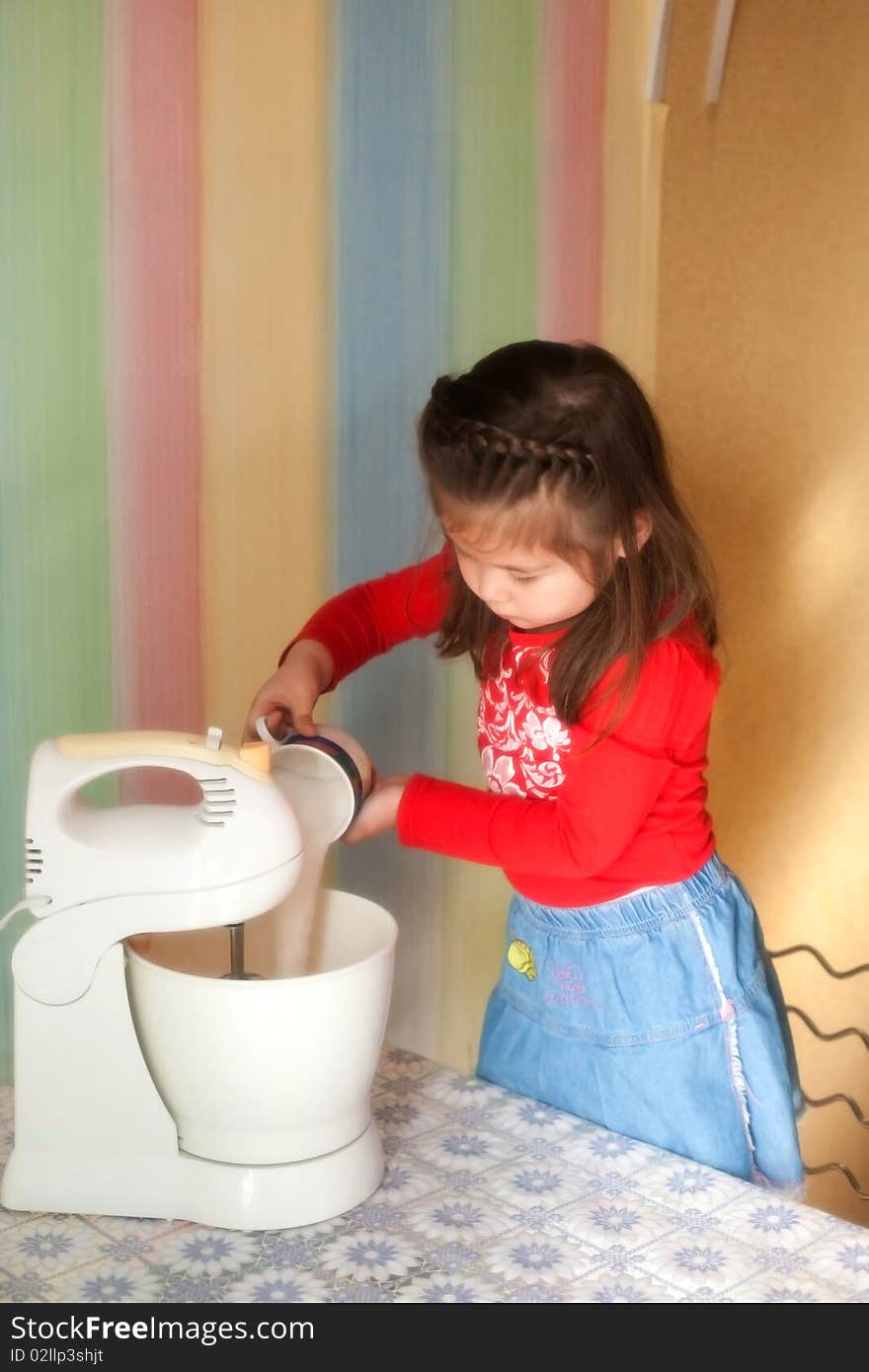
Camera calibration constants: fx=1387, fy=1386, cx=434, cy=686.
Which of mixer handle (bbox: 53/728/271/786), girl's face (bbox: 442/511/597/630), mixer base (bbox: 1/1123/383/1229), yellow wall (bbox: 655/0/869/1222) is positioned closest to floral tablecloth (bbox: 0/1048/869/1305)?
mixer base (bbox: 1/1123/383/1229)

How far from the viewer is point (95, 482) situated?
115cm

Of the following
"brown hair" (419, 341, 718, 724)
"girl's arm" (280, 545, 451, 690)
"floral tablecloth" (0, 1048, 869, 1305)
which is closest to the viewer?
"floral tablecloth" (0, 1048, 869, 1305)

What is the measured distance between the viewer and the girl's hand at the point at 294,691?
1.08 meters

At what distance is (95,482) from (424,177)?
0.49m

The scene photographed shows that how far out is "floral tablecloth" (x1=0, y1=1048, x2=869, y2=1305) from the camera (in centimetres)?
81

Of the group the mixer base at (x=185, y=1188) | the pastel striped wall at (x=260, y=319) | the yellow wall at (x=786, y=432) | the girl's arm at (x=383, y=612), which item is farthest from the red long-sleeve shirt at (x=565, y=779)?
the yellow wall at (x=786, y=432)

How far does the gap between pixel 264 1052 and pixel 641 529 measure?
0.48 meters

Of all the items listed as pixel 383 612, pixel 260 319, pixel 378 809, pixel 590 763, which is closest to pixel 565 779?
pixel 590 763

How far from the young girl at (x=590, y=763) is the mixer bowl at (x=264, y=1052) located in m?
0.19

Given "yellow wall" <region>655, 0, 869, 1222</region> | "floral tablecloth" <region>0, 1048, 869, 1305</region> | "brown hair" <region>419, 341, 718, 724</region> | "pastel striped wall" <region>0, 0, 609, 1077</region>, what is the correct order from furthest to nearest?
1. "yellow wall" <region>655, 0, 869, 1222</region>
2. "pastel striped wall" <region>0, 0, 609, 1077</region>
3. "brown hair" <region>419, 341, 718, 724</region>
4. "floral tablecloth" <region>0, 1048, 869, 1305</region>

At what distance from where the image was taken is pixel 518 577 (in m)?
1.02

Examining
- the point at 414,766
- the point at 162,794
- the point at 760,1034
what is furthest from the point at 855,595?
the point at 162,794

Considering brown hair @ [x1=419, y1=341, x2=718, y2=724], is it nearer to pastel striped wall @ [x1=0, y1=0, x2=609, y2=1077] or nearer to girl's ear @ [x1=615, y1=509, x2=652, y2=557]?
girl's ear @ [x1=615, y1=509, x2=652, y2=557]

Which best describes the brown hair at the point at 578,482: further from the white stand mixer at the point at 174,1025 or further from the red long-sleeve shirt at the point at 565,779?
the white stand mixer at the point at 174,1025
